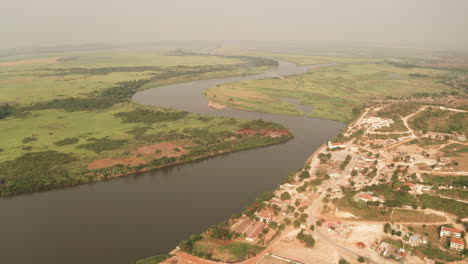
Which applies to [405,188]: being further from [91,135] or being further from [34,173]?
[91,135]

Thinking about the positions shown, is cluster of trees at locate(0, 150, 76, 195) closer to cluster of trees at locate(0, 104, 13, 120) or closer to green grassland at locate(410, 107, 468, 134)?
cluster of trees at locate(0, 104, 13, 120)

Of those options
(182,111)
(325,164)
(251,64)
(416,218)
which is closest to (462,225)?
(416,218)

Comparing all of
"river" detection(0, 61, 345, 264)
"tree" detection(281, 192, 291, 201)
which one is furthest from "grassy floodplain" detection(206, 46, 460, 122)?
"tree" detection(281, 192, 291, 201)

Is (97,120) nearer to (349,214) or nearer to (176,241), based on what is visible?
(176,241)

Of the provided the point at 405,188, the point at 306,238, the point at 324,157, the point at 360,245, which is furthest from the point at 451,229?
the point at 324,157

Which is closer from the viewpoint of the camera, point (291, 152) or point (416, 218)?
point (416, 218)

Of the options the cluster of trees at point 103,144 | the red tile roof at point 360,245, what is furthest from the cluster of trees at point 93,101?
the red tile roof at point 360,245

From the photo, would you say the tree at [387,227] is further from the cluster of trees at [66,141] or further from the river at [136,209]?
the cluster of trees at [66,141]
